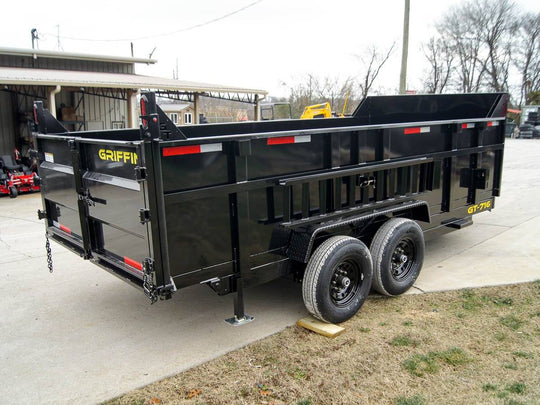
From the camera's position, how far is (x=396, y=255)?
15.4 feet

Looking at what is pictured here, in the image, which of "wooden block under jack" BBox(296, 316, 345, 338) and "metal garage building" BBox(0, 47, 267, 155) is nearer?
"wooden block under jack" BBox(296, 316, 345, 338)

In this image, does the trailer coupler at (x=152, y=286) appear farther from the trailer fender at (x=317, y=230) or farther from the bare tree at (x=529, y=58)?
the bare tree at (x=529, y=58)

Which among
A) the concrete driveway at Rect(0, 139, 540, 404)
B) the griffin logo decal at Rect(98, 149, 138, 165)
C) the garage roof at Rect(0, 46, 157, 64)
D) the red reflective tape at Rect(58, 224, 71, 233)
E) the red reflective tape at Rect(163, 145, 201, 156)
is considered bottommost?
the concrete driveway at Rect(0, 139, 540, 404)

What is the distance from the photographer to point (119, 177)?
344 cm

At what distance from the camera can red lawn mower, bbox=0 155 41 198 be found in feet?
37.4

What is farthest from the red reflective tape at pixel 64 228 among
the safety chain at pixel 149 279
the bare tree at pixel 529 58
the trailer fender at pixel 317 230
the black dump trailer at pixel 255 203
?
the bare tree at pixel 529 58

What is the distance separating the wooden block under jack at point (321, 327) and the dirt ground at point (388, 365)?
6 centimetres

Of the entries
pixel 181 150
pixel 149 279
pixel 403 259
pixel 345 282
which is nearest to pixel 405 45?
pixel 403 259

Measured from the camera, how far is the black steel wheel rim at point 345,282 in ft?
13.4

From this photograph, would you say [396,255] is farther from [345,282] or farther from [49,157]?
[49,157]

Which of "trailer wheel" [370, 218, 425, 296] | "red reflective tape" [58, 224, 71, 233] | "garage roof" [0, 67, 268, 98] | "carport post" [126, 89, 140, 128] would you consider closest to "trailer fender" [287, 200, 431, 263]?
"trailer wheel" [370, 218, 425, 296]

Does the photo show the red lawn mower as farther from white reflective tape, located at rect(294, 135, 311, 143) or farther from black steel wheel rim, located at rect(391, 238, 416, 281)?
black steel wheel rim, located at rect(391, 238, 416, 281)

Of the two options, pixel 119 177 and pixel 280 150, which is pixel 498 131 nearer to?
pixel 280 150

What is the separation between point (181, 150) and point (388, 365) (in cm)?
211
